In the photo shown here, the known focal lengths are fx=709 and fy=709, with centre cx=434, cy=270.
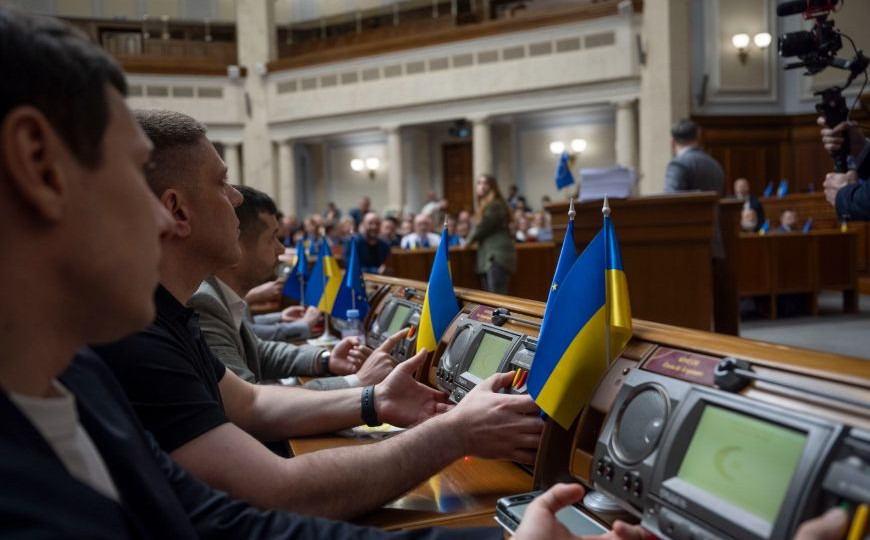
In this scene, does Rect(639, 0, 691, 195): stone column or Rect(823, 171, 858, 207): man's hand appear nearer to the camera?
Rect(823, 171, 858, 207): man's hand

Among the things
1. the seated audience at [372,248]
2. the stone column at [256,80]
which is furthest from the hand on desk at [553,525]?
the stone column at [256,80]

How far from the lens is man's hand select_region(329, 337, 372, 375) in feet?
7.08

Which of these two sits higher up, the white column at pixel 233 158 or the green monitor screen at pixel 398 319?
the white column at pixel 233 158

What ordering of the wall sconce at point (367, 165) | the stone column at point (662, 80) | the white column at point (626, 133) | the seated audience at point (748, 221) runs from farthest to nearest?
the wall sconce at point (367, 165), the white column at point (626, 133), the stone column at point (662, 80), the seated audience at point (748, 221)

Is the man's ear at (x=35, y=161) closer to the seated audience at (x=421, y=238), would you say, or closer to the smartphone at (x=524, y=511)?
the smartphone at (x=524, y=511)

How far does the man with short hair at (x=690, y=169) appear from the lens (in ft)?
12.8

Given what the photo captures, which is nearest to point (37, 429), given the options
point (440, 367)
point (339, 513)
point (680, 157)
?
point (339, 513)

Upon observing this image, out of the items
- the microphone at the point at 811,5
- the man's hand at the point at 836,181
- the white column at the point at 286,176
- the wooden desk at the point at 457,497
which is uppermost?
the white column at the point at 286,176

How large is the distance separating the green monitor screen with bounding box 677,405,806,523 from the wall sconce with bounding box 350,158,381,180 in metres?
13.1

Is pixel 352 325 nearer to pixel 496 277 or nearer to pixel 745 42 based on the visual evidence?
pixel 496 277

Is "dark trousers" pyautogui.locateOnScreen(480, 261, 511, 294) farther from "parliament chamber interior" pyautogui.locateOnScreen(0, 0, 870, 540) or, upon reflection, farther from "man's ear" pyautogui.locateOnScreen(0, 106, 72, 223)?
"man's ear" pyautogui.locateOnScreen(0, 106, 72, 223)

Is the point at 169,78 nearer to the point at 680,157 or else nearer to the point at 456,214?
the point at 456,214

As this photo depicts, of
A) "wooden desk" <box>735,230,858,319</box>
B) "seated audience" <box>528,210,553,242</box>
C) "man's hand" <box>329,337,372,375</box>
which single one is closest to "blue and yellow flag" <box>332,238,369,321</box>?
"man's hand" <box>329,337,372,375</box>

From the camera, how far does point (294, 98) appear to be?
40.5 feet
